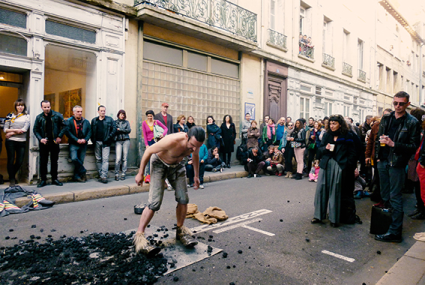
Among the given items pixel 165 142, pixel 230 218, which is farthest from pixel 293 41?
pixel 165 142

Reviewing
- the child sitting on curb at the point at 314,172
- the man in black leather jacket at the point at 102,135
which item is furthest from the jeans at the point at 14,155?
the child sitting on curb at the point at 314,172

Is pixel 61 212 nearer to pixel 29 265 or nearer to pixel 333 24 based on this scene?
pixel 29 265

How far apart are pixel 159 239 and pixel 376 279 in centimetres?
271

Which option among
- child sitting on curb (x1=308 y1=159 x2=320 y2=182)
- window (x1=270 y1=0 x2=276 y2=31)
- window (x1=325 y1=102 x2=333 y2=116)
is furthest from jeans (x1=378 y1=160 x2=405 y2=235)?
window (x1=325 y1=102 x2=333 y2=116)

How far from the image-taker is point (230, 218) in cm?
577

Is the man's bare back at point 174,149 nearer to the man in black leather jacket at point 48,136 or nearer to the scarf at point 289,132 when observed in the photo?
the man in black leather jacket at point 48,136

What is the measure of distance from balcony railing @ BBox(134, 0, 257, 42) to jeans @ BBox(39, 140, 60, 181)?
509 centimetres

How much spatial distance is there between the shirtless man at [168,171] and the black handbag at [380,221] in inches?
111

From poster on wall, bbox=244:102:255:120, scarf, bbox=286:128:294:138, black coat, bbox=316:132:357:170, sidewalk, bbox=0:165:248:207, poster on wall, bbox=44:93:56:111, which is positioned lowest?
sidewalk, bbox=0:165:248:207

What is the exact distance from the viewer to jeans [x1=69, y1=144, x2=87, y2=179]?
8.52 metres

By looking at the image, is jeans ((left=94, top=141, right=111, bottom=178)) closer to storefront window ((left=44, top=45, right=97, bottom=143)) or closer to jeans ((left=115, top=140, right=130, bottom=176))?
jeans ((left=115, top=140, right=130, bottom=176))

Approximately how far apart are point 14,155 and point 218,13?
8.86m

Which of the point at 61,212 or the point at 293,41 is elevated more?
the point at 293,41

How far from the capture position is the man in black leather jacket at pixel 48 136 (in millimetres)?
7914
